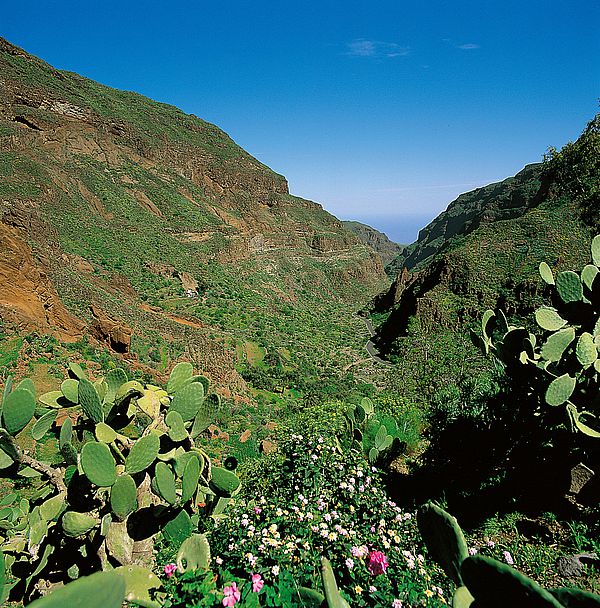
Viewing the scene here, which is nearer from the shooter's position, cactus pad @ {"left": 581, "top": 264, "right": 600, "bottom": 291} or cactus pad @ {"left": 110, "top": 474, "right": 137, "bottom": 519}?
cactus pad @ {"left": 110, "top": 474, "right": 137, "bottom": 519}

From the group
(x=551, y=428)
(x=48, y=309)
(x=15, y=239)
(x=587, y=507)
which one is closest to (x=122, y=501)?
(x=587, y=507)

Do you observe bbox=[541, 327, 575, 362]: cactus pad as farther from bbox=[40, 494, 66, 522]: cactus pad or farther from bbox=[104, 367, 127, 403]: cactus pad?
bbox=[40, 494, 66, 522]: cactus pad

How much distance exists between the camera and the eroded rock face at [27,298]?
11.8 metres

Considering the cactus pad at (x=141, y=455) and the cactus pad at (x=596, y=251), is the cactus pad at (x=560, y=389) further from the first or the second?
the cactus pad at (x=141, y=455)

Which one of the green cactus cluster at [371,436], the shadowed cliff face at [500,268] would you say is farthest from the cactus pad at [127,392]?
the shadowed cliff face at [500,268]

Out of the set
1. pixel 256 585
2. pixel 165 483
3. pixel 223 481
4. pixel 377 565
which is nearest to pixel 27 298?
pixel 223 481

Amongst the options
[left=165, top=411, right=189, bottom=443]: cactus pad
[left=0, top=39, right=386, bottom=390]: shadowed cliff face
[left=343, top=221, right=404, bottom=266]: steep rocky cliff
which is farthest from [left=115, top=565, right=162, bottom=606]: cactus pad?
[left=343, top=221, right=404, bottom=266]: steep rocky cliff

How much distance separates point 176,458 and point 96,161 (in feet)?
133

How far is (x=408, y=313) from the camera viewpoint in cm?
2702

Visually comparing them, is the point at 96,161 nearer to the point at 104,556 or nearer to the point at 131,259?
the point at 131,259

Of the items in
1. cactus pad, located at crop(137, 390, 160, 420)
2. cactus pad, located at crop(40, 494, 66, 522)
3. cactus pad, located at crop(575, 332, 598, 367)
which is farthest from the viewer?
cactus pad, located at crop(575, 332, 598, 367)

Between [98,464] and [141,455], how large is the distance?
0.89 ft

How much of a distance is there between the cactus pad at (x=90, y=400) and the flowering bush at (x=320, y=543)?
1405 millimetres

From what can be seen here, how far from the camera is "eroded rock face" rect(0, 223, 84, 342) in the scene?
38.8ft
